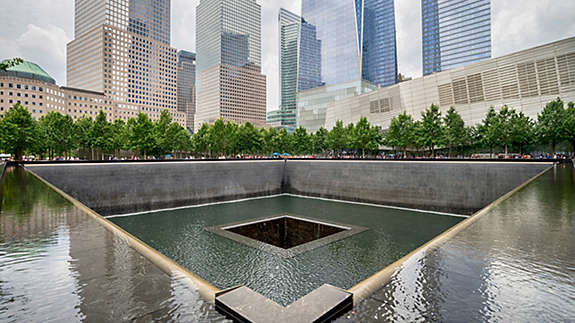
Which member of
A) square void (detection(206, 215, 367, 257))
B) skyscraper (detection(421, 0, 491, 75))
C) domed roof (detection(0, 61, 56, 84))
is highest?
skyscraper (detection(421, 0, 491, 75))

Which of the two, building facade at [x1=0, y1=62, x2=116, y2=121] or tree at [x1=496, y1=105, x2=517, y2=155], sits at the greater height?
building facade at [x1=0, y1=62, x2=116, y2=121]

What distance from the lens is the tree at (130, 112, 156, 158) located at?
155 feet

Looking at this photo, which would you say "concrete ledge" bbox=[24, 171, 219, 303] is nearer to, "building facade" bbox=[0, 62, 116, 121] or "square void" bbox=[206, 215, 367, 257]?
"square void" bbox=[206, 215, 367, 257]

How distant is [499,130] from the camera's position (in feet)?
139

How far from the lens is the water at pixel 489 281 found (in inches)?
90.7

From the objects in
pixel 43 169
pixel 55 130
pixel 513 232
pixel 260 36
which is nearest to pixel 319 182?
pixel 43 169

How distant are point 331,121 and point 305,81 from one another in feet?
169

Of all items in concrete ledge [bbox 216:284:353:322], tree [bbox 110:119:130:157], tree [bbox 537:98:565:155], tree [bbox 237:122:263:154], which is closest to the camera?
concrete ledge [bbox 216:284:353:322]

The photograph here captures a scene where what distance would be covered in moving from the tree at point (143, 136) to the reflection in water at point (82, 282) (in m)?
46.0

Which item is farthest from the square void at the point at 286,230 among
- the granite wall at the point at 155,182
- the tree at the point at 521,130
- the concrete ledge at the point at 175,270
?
the tree at the point at 521,130

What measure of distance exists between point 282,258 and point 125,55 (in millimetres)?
147472

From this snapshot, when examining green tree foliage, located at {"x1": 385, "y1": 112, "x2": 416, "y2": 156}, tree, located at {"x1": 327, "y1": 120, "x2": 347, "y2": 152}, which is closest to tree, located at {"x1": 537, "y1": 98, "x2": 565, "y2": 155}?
green tree foliage, located at {"x1": 385, "y1": 112, "x2": 416, "y2": 156}

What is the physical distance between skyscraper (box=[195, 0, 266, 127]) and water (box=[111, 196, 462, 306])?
131705 mm

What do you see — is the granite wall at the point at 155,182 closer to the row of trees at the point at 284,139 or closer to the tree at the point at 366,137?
the tree at the point at 366,137
